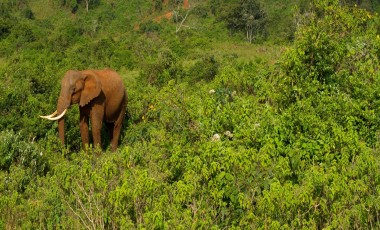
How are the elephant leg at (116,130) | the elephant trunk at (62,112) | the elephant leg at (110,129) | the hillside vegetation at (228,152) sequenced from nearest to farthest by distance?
1. the hillside vegetation at (228,152)
2. the elephant trunk at (62,112)
3. the elephant leg at (116,130)
4. the elephant leg at (110,129)

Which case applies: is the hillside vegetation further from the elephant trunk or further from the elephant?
the elephant

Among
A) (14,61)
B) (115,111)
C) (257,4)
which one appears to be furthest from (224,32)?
(115,111)

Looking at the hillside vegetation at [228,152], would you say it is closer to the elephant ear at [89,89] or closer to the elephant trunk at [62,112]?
the elephant trunk at [62,112]

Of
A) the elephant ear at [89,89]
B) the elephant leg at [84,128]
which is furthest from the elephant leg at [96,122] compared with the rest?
the elephant ear at [89,89]

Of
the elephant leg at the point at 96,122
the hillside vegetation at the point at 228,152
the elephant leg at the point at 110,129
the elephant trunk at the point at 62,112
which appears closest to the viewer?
the hillside vegetation at the point at 228,152

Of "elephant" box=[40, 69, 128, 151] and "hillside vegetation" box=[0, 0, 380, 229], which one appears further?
"elephant" box=[40, 69, 128, 151]

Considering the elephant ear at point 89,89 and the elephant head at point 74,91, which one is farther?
the elephant ear at point 89,89

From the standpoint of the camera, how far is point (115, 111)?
10516mm

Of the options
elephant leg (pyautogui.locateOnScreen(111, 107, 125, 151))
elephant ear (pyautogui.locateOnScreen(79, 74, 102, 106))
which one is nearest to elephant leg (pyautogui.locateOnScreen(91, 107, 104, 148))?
elephant ear (pyautogui.locateOnScreen(79, 74, 102, 106))

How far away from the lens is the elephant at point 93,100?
9.35 metres

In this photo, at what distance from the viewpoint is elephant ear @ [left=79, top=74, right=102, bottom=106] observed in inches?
A: 372

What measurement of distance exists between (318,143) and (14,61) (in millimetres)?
14703

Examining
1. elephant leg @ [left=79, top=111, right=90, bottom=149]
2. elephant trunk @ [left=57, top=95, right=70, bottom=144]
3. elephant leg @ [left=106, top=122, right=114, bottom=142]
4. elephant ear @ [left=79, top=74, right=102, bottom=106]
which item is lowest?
elephant leg @ [left=106, top=122, right=114, bottom=142]

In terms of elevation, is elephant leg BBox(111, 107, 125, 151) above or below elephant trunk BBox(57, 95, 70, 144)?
below
